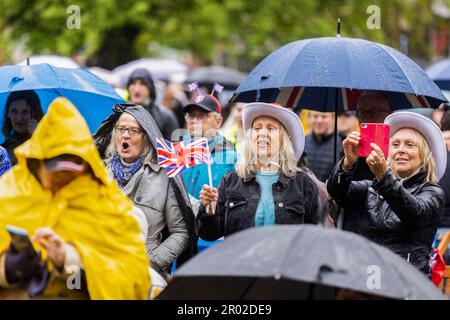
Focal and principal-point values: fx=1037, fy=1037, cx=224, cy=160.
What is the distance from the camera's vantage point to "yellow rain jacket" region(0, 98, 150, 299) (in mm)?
4938

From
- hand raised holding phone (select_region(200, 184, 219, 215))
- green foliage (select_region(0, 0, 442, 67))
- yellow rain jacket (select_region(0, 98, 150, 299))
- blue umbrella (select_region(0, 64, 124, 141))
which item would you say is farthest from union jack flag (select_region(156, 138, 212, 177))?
green foliage (select_region(0, 0, 442, 67))

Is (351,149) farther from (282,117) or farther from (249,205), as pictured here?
(249,205)

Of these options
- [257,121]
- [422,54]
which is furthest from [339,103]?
[422,54]

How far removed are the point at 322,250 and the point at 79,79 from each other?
176 inches

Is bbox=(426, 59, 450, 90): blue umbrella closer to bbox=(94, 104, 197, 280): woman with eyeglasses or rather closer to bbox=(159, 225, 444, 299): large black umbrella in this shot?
bbox=(94, 104, 197, 280): woman with eyeglasses

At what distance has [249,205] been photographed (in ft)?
22.0

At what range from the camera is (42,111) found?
8.51 m

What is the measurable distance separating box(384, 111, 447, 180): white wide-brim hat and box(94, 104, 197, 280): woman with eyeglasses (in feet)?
5.04

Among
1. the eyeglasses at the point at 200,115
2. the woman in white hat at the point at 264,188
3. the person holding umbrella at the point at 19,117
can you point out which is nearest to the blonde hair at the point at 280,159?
the woman in white hat at the point at 264,188

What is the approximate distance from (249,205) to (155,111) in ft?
17.5

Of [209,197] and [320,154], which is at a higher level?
[209,197]

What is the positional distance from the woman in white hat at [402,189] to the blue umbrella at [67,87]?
2.40 metres
